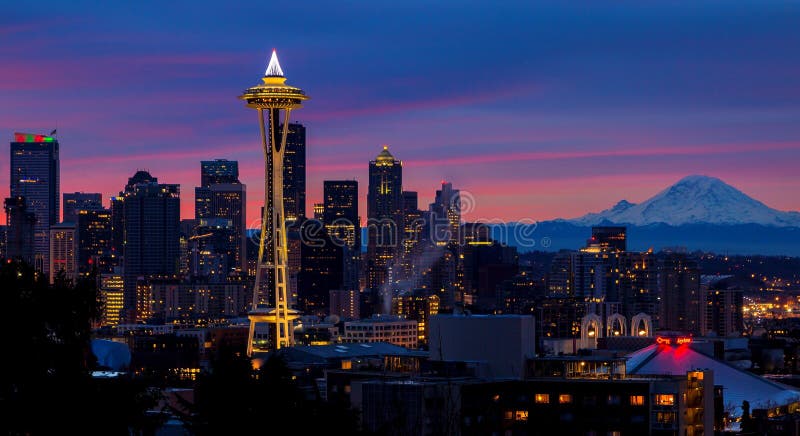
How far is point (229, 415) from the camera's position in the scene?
81.5 feet

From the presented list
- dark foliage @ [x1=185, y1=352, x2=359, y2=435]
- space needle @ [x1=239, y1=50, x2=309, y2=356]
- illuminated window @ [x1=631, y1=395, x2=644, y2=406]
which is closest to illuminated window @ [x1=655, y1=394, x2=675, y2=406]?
illuminated window @ [x1=631, y1=395, x2=644, y2=406]

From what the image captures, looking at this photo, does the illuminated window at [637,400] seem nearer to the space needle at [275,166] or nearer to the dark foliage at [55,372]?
the dark foliage at [55,372]

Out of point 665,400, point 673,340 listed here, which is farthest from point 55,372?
point 673,340

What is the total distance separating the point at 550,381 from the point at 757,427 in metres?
21.2

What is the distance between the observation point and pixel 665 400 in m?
59.2

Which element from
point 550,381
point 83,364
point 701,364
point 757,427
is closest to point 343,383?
point 550,381

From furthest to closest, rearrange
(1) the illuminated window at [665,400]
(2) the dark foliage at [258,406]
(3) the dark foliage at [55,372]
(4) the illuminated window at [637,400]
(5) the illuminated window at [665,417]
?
(1) the illuminated window at [665,400] → (5) the illuminated window at [665,417] → (4) the illuminated window at [637,400] → (3) the dark foliage at [55,372] → (2) the dark foliage at [258,406]

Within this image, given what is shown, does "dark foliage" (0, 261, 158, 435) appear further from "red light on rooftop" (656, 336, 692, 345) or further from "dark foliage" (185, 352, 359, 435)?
"red light on rooftop" (656, 336, 692, 345)

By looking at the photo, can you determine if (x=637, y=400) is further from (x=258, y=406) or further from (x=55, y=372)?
(x=258, y=406)

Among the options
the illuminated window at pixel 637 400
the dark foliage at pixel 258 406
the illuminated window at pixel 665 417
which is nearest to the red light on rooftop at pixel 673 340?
the illuminated window at pixel 665 417

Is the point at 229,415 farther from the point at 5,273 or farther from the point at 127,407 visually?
the point at 5,273

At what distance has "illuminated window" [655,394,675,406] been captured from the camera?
2326 inches

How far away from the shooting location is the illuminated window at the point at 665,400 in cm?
5908

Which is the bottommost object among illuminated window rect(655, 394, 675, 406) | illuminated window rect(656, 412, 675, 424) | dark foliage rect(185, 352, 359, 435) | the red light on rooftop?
illuminated window rect(656, 412, 675, 424)
